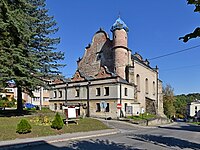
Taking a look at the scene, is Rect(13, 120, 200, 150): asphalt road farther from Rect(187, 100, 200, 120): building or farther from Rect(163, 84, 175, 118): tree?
Rect(187, 100, 200, 120): building

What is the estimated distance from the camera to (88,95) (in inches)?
1645

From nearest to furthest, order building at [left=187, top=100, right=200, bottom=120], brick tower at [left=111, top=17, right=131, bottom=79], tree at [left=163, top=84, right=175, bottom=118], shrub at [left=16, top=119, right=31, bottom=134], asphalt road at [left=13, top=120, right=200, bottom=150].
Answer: asphalt road at [left=13, top=120, right=200, bottom=150], shrub at [left=16, top=119, right=31, bottom=134], brick tower at [left=111, top=17, right=131, bottom=79], tree at [left=163, top=84, right=175, bottom=118], building at [left=187, top=100, right=200, bottom=120]

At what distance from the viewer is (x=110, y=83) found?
38.6 m

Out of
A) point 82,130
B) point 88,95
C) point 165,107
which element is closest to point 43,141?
point 82,130

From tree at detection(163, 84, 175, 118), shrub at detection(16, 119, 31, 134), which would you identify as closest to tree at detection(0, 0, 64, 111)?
shrub at detection(16, 119, 31, 134)

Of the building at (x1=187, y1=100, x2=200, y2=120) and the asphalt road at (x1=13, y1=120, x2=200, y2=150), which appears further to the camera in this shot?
the building at (x1=187, y1=100, x2=200, y2=120)

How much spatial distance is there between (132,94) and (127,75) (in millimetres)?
3478

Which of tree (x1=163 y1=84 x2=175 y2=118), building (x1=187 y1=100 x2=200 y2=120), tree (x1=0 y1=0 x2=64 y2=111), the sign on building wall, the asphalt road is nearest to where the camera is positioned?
the asphalt road

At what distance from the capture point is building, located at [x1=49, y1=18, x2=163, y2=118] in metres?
38.4

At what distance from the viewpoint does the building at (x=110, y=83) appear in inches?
1512

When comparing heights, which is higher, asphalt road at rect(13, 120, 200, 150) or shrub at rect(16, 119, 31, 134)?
shrub at rect(16, 119, 31, 134)

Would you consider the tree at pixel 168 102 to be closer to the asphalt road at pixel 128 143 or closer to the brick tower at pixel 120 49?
the brick tower at pixel 120 49

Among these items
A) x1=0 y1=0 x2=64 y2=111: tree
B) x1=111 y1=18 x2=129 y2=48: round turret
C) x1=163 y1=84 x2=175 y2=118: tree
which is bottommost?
x1=163 y1=84 x2=175 y2=118: tree

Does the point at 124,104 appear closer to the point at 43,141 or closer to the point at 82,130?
the point at 82,130
